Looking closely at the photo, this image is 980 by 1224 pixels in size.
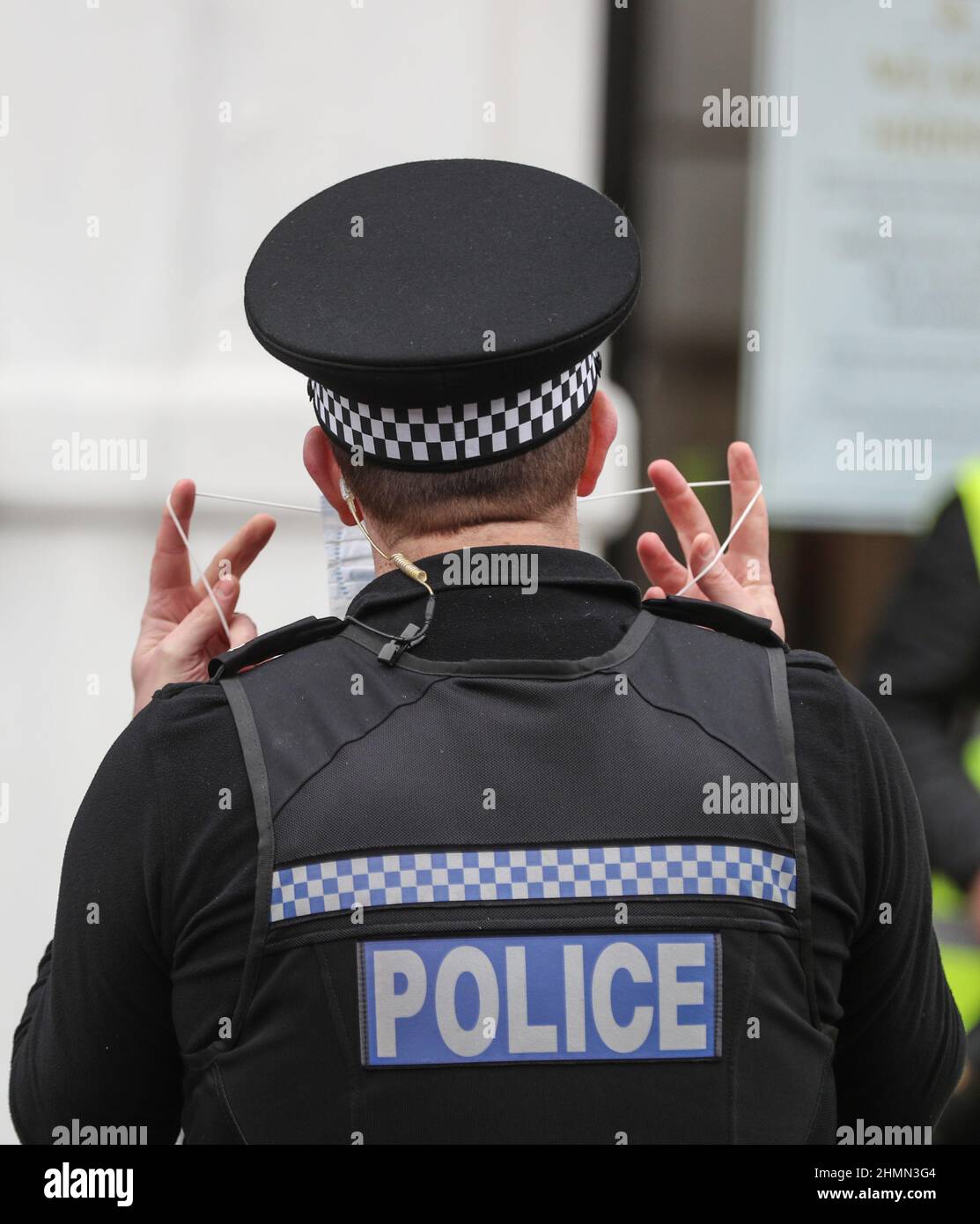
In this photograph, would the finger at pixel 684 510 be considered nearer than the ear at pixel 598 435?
No

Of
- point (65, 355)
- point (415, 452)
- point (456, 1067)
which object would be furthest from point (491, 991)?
point (65, 355)

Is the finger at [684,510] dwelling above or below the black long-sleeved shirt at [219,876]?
above

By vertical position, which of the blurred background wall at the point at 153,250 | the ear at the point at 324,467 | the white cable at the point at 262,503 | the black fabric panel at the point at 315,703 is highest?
the blurred background wall at the point at 153,250

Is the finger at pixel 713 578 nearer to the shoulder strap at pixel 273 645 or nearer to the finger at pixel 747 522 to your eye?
the finger at pixel 747 522

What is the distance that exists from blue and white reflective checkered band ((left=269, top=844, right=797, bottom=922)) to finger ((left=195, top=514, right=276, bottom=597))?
535 mm

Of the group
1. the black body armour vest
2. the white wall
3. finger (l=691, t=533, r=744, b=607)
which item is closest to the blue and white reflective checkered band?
the black body armour vest

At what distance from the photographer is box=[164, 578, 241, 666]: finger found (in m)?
1.57

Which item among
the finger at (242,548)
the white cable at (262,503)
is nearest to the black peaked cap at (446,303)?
the finger at (242,548)

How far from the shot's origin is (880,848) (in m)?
1.24

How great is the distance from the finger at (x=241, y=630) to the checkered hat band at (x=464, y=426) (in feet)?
1.25

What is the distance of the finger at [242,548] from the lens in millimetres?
1589

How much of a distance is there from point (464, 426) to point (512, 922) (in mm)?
426

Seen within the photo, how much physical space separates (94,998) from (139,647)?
50 cm

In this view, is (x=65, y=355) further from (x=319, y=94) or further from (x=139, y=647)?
(x=139, y=647)
